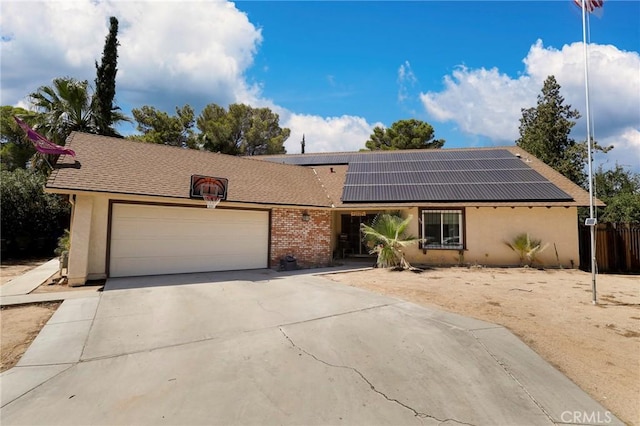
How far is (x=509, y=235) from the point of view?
13086 mm

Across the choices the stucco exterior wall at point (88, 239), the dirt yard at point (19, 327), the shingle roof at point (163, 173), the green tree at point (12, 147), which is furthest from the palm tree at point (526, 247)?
the green tree at point (12, 147)

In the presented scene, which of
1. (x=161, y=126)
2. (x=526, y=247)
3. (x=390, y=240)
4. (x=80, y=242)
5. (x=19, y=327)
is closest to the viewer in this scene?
(x=19, y=327)

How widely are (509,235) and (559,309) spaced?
6.83 meters

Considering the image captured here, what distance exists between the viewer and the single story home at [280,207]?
9328 millimetres

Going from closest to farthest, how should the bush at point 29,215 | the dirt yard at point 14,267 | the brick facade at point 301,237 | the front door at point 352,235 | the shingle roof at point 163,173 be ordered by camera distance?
1. the shingle roof at point 163,173
2. the dirt yard at point 14,267
3. the brick facade at point 301,237
4. the bush at point 29,215
5. the front door at point 352,235

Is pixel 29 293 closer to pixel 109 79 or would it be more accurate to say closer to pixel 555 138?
pixel 109 79

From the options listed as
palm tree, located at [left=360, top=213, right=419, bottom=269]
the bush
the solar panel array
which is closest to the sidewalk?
the bush

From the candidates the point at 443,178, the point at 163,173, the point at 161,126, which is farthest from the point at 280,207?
the point at 161,126

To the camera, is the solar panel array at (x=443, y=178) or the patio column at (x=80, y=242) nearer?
the patio column at (x=80, y=242)

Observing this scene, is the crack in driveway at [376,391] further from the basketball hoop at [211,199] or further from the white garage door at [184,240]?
the white garage door at [184,240]

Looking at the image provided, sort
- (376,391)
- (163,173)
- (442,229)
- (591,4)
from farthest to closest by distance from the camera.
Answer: (442,229)
(163,173)
(591,4)
(376,391)

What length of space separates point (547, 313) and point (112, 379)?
25.5ft

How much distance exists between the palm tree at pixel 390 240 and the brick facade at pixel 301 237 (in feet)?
6.37

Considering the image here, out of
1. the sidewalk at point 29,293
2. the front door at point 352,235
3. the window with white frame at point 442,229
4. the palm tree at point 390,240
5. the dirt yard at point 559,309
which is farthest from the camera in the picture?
the front door at point 352,235
